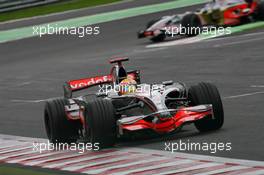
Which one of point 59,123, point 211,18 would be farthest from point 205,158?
point 211,18

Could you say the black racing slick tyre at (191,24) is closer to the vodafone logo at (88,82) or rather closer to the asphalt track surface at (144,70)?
the asphalt track surface at (144,70)

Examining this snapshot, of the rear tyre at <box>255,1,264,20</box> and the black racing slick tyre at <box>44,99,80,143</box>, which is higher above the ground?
the rear tyre at <box>255,1,264,20</box>

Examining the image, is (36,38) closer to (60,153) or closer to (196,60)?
(196,60)

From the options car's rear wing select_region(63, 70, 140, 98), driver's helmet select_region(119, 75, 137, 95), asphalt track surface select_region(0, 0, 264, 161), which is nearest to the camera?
asphalt track surface select_region(0, 0, 264, 161)

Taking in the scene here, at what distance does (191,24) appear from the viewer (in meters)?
29.2

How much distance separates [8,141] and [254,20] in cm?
1655

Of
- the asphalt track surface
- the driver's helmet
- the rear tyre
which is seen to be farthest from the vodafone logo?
the rear tyre

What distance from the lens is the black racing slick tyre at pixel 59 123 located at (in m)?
13.4

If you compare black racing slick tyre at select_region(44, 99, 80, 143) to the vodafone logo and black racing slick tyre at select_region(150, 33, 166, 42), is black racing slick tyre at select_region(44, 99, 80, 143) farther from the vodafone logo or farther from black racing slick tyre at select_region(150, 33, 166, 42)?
black racing slick tyre at select_region(150, 33, 166, 42)

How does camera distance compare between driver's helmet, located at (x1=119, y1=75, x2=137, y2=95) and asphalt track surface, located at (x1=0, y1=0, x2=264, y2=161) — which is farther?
driver's helmet, located at (x1=119, y1=75, x2=137, y2=95)

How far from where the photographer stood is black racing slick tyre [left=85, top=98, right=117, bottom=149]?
12.2 meters

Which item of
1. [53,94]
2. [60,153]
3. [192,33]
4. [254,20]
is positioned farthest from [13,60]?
[60,153]

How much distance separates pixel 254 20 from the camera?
30.0 meters

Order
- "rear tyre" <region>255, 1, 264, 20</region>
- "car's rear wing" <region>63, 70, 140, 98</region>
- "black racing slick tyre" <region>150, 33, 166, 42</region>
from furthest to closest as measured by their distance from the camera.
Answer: "black racing slick tyre" <region>150, 33, 166, 42</region> → "rear tyre" <region>255, 1, 264, 20</region> → "car's rear wing" <region>63, 70, 140, 98</region>
